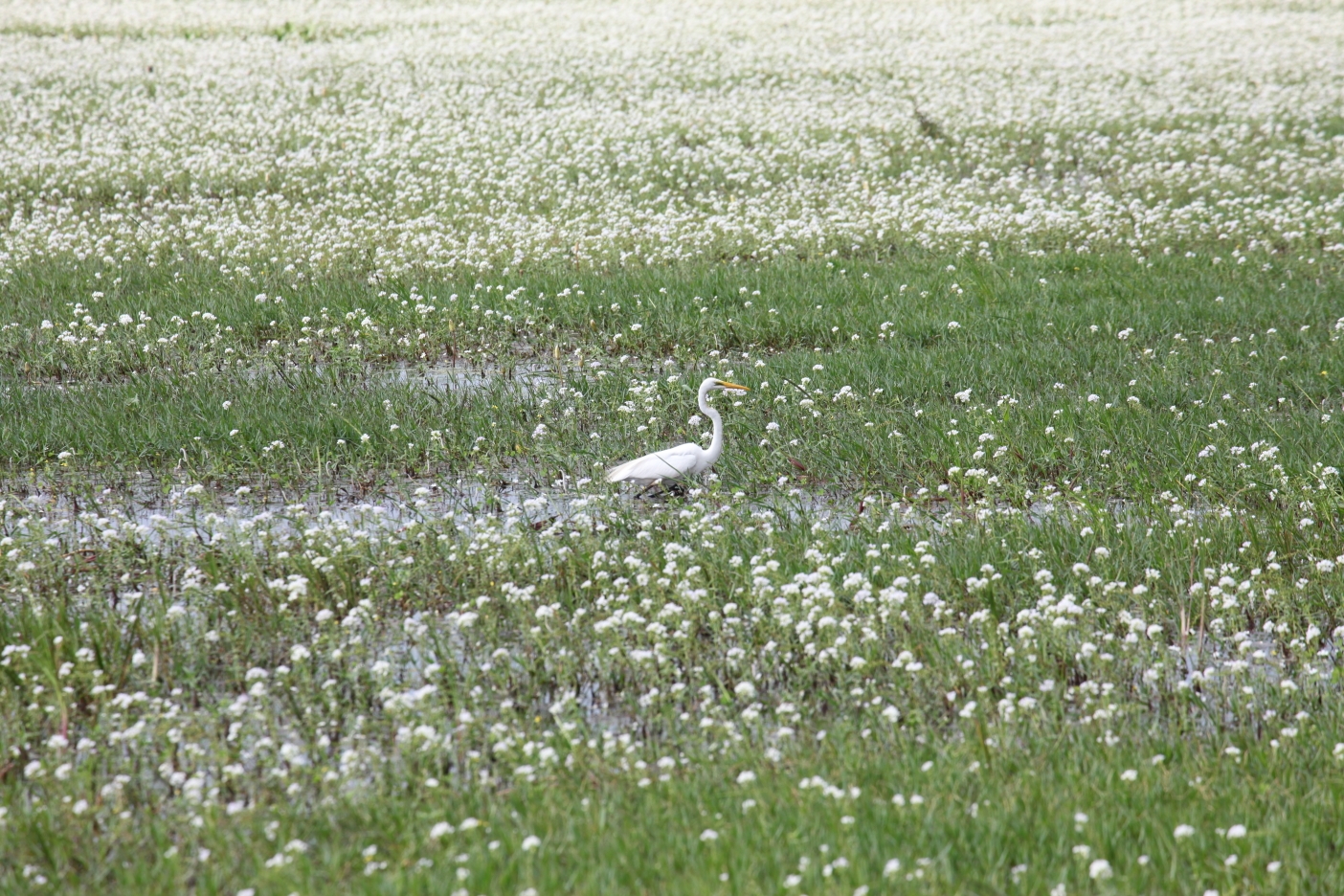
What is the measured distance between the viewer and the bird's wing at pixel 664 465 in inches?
308

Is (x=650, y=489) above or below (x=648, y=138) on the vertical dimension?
below

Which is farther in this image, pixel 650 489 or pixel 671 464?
pixel 650 489

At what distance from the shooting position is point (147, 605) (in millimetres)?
6441

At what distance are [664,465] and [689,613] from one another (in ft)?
6.15

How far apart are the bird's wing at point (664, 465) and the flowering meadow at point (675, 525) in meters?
0.20

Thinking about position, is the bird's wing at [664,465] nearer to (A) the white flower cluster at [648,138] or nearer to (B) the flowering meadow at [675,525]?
(B) the flowering meadow at [675,525]

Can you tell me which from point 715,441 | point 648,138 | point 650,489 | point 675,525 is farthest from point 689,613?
point 648,138

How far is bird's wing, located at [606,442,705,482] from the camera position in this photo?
783 cm

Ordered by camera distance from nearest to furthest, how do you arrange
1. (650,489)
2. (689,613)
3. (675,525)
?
(689,613)
(675,525)
(650,489)

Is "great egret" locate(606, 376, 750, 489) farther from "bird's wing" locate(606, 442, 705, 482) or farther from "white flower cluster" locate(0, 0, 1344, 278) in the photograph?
"white flower cluster" locate(0, 0, 1344, 278)

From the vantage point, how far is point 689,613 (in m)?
6.07

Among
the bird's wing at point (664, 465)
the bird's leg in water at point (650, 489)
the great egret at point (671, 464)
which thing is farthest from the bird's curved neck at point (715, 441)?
the bird's leg in water at point (650, 489)

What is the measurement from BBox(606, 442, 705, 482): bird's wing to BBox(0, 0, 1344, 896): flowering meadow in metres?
0.20

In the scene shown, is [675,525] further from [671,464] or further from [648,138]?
[648,138]
